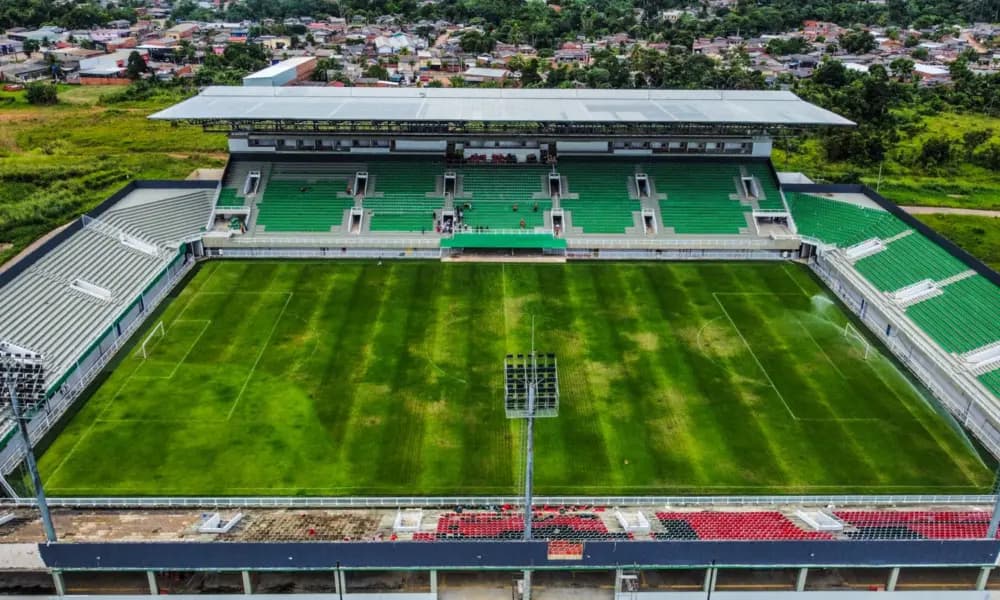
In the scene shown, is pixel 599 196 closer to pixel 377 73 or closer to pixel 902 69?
pixel 377 73

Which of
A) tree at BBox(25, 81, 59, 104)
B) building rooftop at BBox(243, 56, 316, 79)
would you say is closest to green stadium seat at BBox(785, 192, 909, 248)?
building rooftop at BBox(243, 56, 316, 79)

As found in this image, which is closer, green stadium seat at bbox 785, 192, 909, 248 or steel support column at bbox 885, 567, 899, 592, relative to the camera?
steel support column at bbox 885, 567, 899, 592

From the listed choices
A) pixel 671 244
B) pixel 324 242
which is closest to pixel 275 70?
pixel 324 242

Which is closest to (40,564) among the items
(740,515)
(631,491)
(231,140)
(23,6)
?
(631,491)

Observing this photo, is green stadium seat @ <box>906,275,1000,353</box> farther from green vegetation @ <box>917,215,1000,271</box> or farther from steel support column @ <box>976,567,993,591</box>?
steel support column @ <box>976,567,993,591</box>

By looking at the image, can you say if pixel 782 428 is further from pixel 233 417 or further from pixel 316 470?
pixel 233 417
